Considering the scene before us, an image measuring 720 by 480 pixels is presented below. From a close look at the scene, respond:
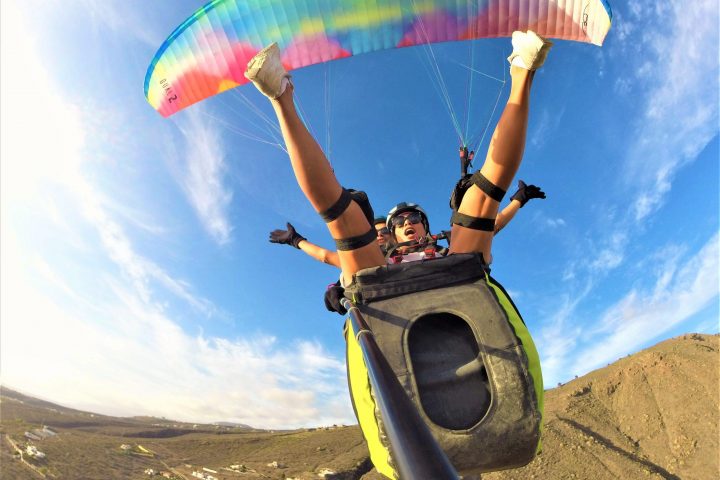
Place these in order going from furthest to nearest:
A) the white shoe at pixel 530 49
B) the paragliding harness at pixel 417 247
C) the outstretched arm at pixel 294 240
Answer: the outstretched arm at pixel 294 240
the paragliding harness at pixel 417 247
the white shoe at pixel 530 49

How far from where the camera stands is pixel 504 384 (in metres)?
1.67

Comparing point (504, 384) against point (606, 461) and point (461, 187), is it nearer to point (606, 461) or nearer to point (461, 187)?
point (461, 187)

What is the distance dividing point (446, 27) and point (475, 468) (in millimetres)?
7651

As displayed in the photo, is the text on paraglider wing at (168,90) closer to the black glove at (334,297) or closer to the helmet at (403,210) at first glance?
the helmet at (403,210)

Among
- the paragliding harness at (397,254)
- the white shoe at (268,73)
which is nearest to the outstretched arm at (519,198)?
the paragliding harness at (397,254)

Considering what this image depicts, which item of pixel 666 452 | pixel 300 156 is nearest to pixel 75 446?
pixel 300 156

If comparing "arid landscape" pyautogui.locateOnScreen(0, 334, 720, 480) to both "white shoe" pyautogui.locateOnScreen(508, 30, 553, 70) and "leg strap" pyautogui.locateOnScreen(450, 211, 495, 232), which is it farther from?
"white shoe" pyautogui.locateOnScreen(508, 30, 553, 70)

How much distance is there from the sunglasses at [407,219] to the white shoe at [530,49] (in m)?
1.70

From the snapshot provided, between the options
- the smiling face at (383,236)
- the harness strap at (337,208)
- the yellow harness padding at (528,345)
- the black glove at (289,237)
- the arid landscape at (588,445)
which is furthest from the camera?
the arid landscape at (588,445)

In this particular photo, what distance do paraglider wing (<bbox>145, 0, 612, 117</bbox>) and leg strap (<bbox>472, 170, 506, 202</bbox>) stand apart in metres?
5.54

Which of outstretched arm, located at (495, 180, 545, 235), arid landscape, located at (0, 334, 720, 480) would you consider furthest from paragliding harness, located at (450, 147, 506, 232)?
arid landscape, located at (0, 334, 720, 480)

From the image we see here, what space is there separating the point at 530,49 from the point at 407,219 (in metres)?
1.86

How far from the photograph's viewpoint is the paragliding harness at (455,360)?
164 cm

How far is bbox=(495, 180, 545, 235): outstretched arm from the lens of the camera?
3.51m
